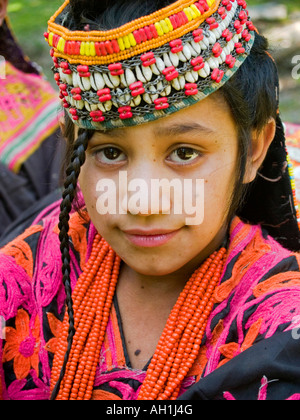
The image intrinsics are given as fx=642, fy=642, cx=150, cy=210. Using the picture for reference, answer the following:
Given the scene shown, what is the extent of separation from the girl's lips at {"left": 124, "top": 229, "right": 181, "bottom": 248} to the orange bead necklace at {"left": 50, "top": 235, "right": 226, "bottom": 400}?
9.2 inches

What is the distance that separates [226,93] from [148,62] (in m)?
0.26

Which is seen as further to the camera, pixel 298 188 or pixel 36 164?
pixel 36 164

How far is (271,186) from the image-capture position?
1.99 metres

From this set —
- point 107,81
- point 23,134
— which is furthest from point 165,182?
point 23,134

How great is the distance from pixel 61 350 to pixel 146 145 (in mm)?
673

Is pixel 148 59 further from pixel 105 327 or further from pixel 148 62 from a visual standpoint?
pixel 105 327

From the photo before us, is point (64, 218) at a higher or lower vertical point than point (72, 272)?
higher

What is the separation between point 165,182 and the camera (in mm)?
1572

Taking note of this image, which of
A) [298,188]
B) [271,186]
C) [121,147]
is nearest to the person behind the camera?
[121,147]

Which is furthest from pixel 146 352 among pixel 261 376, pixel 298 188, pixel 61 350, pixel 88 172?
pixel 298 188

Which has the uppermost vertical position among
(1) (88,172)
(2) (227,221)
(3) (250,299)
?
(1) (88,172)

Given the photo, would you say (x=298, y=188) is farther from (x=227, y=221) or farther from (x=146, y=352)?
(x=146, y=352)

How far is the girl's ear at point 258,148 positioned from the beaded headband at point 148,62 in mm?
264

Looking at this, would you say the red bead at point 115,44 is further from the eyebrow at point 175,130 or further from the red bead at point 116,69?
the eyebrow at point 175,130
